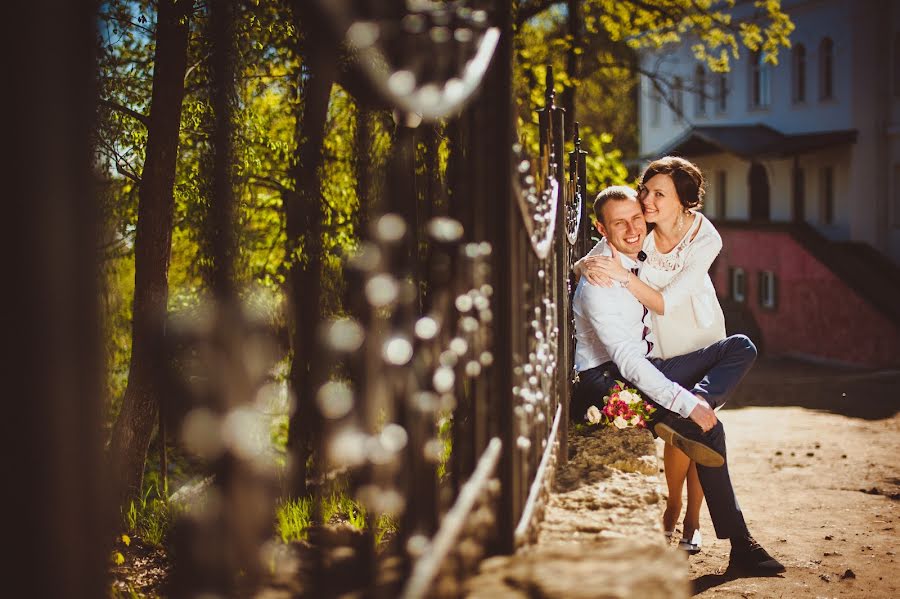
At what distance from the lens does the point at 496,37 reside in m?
2.52

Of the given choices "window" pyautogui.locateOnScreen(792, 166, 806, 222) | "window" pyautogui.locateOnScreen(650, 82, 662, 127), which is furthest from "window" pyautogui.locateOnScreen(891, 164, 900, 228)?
"window" pyautogui.locateOnScreen(650, 82, 662, 127)

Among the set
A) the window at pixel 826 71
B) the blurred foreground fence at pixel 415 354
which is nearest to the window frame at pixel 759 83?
the window at pixel 826 71

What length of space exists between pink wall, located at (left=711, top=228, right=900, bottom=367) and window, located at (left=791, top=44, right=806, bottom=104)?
436cm

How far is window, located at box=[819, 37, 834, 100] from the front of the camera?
26816 mm

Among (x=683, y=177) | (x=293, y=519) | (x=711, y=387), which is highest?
(x=683, y=177)

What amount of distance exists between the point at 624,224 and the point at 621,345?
703 mm

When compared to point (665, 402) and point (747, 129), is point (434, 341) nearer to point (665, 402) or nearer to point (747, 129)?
point (665, 402)

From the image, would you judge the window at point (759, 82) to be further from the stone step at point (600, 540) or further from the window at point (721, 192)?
the stone step at point (600, 540)

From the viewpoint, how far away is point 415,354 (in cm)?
210

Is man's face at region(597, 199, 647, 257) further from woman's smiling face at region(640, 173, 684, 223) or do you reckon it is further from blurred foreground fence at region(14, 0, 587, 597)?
blurred foreground fence at region(14, 0, 587, 597)

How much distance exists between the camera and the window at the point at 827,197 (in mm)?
26828

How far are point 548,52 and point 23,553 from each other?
57.4 ft

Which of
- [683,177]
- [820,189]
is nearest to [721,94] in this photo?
[820,189]

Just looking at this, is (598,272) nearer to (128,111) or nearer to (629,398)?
(629,398)
